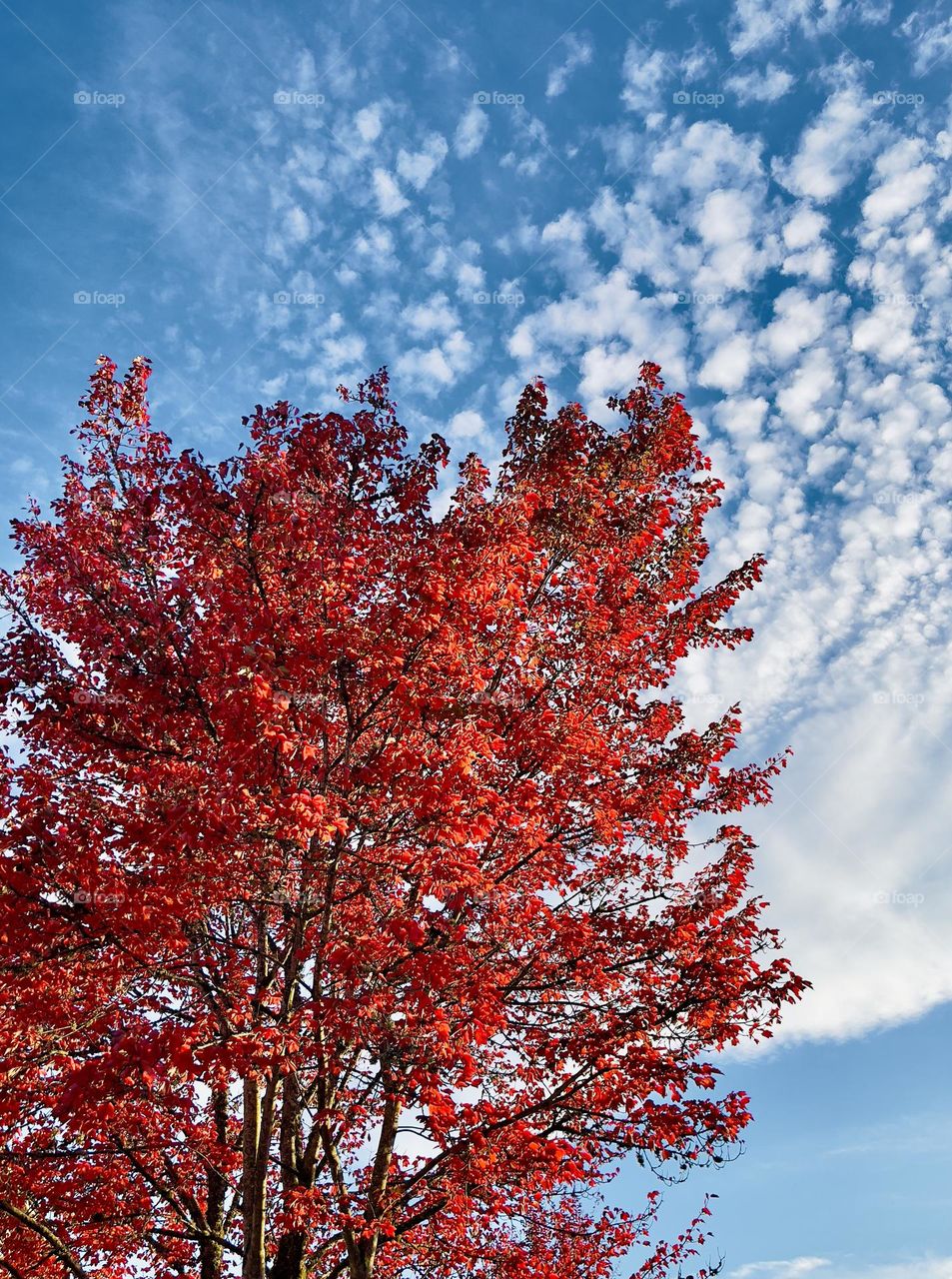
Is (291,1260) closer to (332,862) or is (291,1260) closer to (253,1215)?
(253,1215)

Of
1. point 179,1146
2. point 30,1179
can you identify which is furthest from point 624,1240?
→ point 30,1179

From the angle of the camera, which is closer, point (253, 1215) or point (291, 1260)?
point (253, 1215)

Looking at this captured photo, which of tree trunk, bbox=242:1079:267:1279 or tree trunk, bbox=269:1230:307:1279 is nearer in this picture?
tree trunk, bbox=242:1079:267:1279

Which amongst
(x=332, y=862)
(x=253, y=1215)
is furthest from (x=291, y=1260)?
(x=332, y=862)

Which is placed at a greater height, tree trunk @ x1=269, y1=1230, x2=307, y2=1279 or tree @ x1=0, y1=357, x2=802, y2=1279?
tree @ x1=0, y1=357, x2=802, y2=1279

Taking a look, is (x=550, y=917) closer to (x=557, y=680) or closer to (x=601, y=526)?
(x=557, y=680)

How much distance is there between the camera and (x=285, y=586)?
8141 millimetres

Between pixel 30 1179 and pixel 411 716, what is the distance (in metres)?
7.99

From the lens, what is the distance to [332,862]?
8094 millimetres

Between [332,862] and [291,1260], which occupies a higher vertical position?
[332,862]

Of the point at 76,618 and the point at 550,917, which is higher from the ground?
the point at 76,618

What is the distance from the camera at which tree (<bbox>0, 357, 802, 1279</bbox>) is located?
7.61 meters

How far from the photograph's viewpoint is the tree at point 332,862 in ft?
A: 25.0

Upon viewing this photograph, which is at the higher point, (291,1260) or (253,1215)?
(253,1215)
